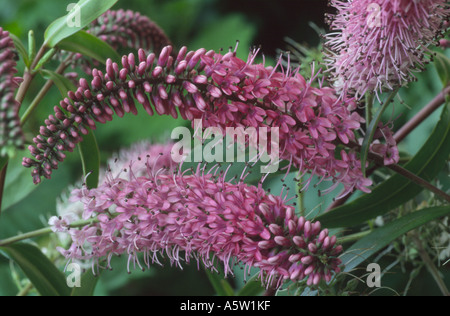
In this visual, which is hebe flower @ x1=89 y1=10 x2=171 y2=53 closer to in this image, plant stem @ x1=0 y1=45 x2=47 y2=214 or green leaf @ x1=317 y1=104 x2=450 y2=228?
plant stem @ x1=0 y1=45 x2=47 y2=214

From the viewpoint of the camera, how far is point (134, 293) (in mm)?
1066

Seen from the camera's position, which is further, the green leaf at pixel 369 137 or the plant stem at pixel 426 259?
the plant stem at pixel 426 259

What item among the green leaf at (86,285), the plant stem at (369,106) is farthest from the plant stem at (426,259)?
the green leaf at (86,285)

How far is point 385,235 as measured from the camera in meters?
0.66

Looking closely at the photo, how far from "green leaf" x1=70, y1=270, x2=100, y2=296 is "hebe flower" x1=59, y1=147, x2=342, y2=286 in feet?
0.33

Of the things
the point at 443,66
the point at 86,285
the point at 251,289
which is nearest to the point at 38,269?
the point at 86,285

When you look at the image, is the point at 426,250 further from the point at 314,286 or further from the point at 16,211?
the point at 16,211

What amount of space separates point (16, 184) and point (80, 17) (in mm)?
372

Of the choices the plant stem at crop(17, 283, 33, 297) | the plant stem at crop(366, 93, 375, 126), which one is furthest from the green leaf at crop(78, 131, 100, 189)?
the plant stem at crop(366, 93, 375, 126)

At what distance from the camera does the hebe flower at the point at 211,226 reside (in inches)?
22.0

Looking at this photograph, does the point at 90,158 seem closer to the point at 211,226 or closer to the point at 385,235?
the point at 211,226

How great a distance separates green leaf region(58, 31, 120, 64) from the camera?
2.26ft

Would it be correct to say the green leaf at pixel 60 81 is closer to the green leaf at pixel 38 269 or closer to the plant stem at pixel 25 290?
the green leaf at pixel 38 269

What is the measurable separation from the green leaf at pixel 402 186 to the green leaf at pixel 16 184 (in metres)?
0.51
